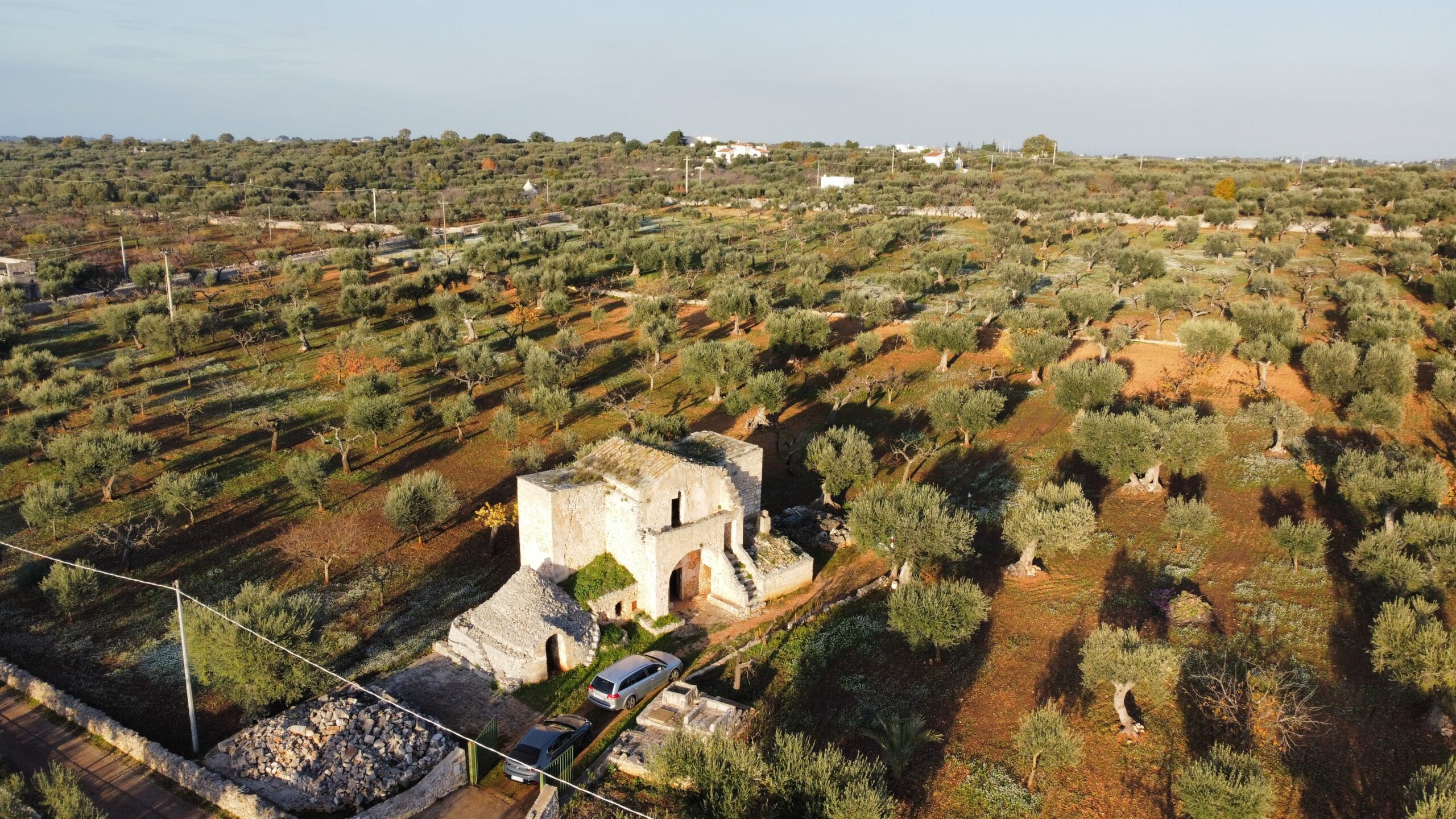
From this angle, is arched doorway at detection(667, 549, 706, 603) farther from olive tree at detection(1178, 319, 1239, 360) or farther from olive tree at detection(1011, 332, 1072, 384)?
olive tree at detection(1178, 319, 1239, 360)

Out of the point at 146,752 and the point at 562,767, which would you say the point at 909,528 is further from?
the point at 146,752

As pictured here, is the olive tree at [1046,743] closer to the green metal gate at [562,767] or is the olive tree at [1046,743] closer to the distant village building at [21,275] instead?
the green metal gate at [562,767]

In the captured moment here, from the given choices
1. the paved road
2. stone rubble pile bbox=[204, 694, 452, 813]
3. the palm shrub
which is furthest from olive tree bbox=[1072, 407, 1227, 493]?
the paved road

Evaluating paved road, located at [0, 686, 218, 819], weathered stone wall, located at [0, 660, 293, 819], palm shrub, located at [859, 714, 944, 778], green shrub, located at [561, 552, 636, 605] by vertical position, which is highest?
green shrub, located at [561, 552, 636, 605]

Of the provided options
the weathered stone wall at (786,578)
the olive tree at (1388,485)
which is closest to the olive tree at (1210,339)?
the olive tree at (1388,485)

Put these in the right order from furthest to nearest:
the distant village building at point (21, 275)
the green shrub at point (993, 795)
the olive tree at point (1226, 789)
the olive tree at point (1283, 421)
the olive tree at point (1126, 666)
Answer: the distant village building at point (21, 275) < the olive tree at point (1283, 421) < the olive tree at point (1126, 666) < the green shrub at point (993, 795) < the olive tree at point (1226, 789)

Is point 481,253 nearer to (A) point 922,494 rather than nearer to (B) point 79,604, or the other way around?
(B) point 79,604
